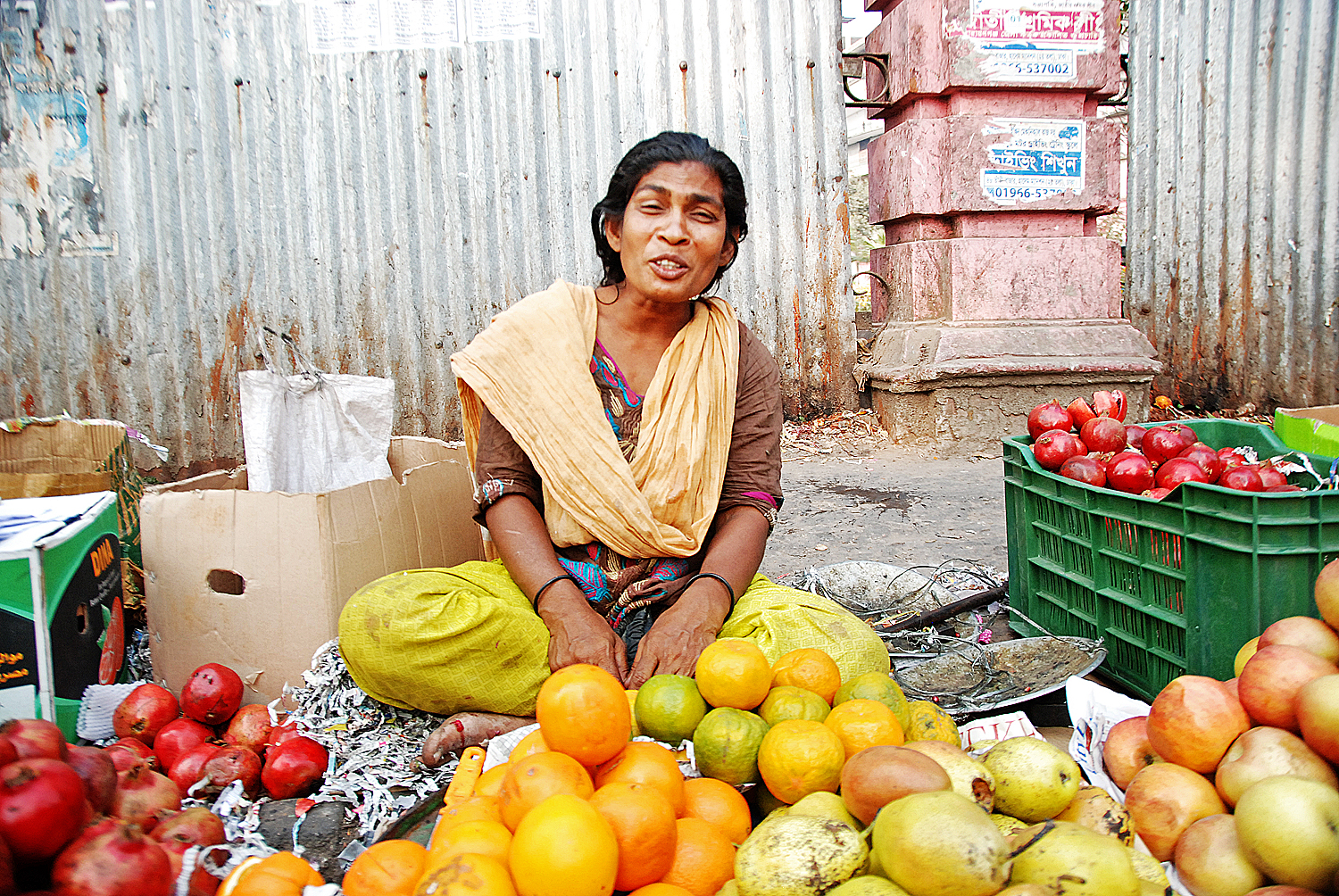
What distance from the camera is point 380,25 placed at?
5234mm

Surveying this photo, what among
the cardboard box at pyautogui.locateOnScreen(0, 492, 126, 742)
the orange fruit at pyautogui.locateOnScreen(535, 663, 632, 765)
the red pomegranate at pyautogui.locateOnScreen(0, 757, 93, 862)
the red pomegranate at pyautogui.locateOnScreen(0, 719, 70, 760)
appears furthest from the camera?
the cardboard box at pyautogui.locateOnScreen(0, 492, 126, 742)

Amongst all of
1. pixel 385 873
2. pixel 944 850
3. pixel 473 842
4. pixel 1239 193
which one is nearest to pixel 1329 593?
pixel 944 850

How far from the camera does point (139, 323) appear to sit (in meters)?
5.41

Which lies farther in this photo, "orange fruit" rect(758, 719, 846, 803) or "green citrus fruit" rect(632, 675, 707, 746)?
"green citrus fruit" rect(632, 675, 707, 746)

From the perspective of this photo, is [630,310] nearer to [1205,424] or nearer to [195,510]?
[195,510]

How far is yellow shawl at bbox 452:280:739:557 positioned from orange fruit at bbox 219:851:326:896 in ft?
3.87

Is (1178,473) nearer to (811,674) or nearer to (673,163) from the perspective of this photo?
(811,674)

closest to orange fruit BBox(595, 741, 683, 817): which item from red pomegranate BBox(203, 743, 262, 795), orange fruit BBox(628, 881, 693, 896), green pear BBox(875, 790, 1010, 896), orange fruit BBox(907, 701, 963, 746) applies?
orange fruit BBox(628, 881, 693, 896)

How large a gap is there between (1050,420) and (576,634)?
1707 mm

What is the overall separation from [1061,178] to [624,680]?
454 centimetres

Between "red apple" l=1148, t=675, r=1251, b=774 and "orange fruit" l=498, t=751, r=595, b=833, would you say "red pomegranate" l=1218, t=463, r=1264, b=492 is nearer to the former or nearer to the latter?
"red apple" l=1148, t=675, r=1251, b=774

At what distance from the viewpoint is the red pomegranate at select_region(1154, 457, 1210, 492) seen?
2.24 meters

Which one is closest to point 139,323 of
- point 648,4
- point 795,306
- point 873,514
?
point 648,4

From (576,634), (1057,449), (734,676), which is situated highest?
(1057,449)
